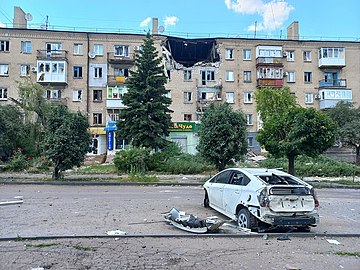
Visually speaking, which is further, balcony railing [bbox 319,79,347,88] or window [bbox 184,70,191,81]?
balcony railing [bbox 319,79,347,88]

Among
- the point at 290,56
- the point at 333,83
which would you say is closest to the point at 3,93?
the point at 290,56

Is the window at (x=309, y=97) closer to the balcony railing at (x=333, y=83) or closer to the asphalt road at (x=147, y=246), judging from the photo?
the balcony railing at (x=333, y=83)

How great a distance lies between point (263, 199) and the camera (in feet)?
23.8

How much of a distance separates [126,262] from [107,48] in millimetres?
39525

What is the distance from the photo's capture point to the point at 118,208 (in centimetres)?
1039

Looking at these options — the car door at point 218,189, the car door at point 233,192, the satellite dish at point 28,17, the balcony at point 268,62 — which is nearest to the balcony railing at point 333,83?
the balcony at point 268,62

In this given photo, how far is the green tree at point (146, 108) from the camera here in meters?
29.7

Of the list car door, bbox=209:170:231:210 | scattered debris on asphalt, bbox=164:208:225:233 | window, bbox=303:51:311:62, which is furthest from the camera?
window, bbox=303:51:311:62

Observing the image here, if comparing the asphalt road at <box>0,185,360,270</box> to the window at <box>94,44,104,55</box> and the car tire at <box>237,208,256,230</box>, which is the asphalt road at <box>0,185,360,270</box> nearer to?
the car tire at <box>237,208,256,230</box>

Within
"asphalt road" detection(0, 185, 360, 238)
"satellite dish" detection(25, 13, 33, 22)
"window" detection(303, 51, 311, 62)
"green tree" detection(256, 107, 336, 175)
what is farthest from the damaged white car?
"satellite dish" detection(25, 13, 33, 22)

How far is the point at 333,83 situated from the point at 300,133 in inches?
1178

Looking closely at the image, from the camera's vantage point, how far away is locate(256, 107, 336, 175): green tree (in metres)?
18.5

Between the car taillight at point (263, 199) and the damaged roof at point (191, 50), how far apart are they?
Answer: 38.2 m

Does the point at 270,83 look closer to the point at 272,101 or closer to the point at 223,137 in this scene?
the point at 272,101
